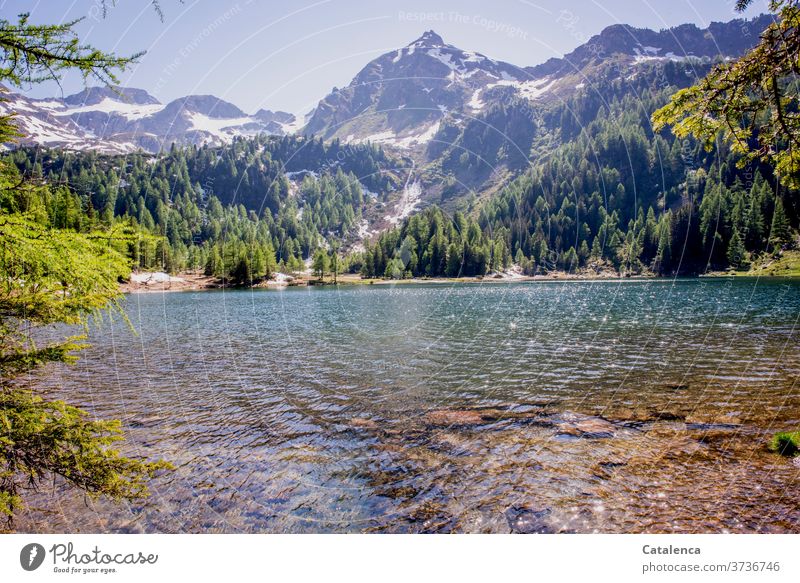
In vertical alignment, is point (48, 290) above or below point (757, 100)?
below

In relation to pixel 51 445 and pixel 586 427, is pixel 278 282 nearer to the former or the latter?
pixel 586 427

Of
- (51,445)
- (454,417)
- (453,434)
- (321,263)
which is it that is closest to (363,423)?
(454,417)

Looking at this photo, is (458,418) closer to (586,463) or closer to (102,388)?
(586,463)

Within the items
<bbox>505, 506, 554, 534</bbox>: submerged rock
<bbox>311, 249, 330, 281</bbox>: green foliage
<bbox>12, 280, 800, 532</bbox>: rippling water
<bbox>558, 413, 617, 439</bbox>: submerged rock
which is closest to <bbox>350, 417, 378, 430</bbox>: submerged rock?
<bbox>12, 280, 800, 532</bbox>: rippling water

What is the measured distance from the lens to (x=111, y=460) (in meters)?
6.64

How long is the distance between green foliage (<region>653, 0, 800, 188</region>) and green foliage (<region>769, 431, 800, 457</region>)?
6.97 meters

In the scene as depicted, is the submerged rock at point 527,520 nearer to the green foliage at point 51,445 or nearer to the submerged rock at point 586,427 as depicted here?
the submerged rock at point 586,427

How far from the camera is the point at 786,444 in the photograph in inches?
453

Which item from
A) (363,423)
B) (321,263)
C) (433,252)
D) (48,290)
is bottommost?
(363,423)

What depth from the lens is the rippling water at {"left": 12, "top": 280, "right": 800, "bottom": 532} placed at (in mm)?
9328

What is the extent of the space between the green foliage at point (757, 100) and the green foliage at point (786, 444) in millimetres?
6967

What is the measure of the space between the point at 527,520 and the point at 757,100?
416 inches

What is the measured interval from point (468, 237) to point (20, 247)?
17483cm
